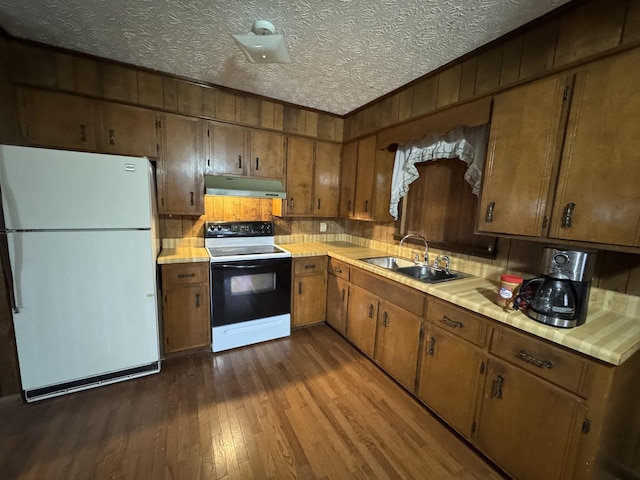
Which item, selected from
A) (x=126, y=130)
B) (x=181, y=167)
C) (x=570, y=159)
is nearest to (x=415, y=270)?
(x=570, y=159)

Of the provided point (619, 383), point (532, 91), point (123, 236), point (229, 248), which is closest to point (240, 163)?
point (229, 248)

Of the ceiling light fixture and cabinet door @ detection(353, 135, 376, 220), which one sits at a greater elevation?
the ceiling light fixture

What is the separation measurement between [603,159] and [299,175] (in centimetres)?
242

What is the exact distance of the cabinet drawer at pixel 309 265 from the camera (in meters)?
2.82

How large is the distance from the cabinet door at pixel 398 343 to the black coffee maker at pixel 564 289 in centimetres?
75

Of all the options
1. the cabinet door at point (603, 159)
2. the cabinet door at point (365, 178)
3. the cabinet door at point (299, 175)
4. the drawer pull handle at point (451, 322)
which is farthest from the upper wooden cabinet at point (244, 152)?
the cabinet door at point (603, 159)

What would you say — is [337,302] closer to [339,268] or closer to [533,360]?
[339,268]

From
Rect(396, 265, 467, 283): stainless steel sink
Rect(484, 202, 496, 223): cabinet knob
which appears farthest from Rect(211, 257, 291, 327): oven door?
Rect(484, 202, 496, 223): cabinet knob

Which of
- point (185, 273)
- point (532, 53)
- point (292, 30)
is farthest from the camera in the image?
point (185, 273)

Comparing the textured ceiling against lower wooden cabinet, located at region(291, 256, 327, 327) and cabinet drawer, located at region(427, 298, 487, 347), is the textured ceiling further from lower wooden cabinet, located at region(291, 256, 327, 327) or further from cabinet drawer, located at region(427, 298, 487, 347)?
lower wooden cabinet, located at region(291, 256, 327, 327)

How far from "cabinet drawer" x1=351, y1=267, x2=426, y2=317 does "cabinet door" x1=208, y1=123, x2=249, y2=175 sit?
1.59 metres

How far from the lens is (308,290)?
9.59ft

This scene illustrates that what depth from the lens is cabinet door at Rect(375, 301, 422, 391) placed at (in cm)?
193

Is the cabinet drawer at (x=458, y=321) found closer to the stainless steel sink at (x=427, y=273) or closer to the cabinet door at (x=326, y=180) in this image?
the stainless steel sink at (x=427, y=273)
